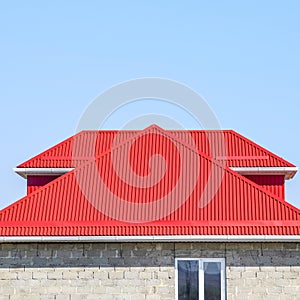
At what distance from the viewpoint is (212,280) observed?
16.9m

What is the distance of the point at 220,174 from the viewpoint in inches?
739

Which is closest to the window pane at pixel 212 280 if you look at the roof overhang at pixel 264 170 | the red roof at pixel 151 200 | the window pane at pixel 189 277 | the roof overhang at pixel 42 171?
the window pane at pixel 189 277

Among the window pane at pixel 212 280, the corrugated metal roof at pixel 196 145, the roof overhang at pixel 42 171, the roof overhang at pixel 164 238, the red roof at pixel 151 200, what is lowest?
the window pane at pixel 212 280

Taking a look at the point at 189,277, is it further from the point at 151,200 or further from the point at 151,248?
the point at 151,200

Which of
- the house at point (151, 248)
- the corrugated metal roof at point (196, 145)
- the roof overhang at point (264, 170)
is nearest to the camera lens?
the house at point (151, 248)

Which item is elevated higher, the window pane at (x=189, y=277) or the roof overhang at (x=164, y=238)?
the roof overhang at (x=164, y=238)

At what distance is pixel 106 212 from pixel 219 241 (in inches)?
110

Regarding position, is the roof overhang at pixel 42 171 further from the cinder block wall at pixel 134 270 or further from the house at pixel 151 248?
the cinder block wall at pixel 134 270

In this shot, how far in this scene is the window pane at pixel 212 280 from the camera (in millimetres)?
16891

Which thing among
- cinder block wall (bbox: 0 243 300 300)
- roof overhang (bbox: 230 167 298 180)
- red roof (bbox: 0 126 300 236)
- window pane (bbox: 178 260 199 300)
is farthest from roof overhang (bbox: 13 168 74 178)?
window pane (bbox: 178 260 199 300)

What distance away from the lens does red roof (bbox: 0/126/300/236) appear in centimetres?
1673

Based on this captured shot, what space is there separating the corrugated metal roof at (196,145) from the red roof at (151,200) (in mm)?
1470

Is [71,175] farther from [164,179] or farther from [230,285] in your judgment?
[230,285]

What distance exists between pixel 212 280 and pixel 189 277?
544mm
